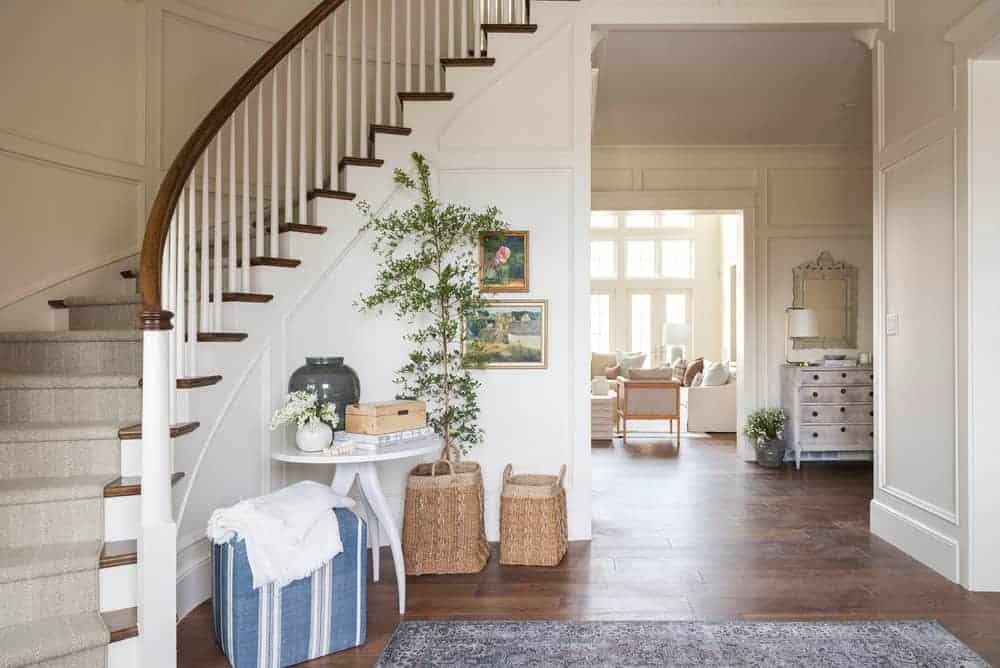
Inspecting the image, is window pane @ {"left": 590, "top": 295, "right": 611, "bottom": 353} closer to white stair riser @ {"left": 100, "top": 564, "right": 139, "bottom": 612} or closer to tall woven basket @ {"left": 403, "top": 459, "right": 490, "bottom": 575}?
tall woven basket @ {"left": 403, "top": 459, "right": 490, "bottom": 575}

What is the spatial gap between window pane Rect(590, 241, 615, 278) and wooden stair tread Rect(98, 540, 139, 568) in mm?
11992

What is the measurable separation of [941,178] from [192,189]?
142 inches

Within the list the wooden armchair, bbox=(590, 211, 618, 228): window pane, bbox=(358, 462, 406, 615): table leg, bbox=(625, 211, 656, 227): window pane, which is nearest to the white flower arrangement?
bbox=(358, 462, 406, 615): table leg

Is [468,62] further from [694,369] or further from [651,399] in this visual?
[694,369]

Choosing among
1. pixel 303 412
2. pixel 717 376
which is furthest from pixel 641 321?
pixel 303 412

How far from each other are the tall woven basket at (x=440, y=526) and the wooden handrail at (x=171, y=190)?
1620mm

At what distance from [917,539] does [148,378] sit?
3807 mm

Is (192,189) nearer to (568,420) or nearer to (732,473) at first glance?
(568,420)

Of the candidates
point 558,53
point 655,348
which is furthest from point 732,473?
point 655,348

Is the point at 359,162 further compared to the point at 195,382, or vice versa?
the point at 359,162

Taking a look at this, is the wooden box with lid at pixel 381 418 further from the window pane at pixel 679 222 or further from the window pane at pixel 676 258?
the window pane at pixel 679 222

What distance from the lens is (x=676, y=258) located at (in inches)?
552

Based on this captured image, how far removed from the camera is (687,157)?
717cm

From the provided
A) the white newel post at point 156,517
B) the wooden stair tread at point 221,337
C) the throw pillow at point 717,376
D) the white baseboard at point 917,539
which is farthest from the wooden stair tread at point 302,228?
the throw pillow at point 717,376
